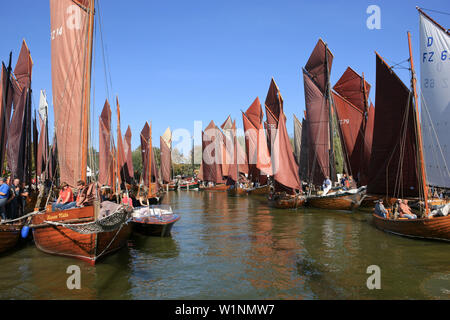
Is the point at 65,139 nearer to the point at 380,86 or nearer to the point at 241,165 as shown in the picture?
the point at 380,86

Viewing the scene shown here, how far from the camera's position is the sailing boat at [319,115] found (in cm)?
3053

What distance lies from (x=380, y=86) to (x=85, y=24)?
1596cm

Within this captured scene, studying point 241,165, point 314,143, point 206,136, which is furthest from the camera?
point 206,136

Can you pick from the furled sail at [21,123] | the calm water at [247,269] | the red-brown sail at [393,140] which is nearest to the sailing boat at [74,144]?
the calm water at [247,269]

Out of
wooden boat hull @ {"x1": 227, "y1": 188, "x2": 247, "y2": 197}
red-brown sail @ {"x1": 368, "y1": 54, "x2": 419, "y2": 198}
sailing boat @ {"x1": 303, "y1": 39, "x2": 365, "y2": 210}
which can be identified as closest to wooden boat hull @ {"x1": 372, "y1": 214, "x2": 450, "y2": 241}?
red-brown sail @ {"x1": 368, "y1": 54, "x2": 419, "y2": 198}

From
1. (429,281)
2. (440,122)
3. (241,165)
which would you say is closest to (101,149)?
(241,165)

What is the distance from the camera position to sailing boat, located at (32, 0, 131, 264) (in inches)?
455

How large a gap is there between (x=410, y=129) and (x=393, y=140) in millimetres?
1401

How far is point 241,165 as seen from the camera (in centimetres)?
5447

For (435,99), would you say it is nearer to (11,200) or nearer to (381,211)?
(381,211)

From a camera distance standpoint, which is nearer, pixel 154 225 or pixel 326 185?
pixel 154 225

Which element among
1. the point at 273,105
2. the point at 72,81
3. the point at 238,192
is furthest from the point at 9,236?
the point at 238,192

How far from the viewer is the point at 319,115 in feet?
104

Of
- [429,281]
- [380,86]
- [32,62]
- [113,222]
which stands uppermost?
[32,62]
